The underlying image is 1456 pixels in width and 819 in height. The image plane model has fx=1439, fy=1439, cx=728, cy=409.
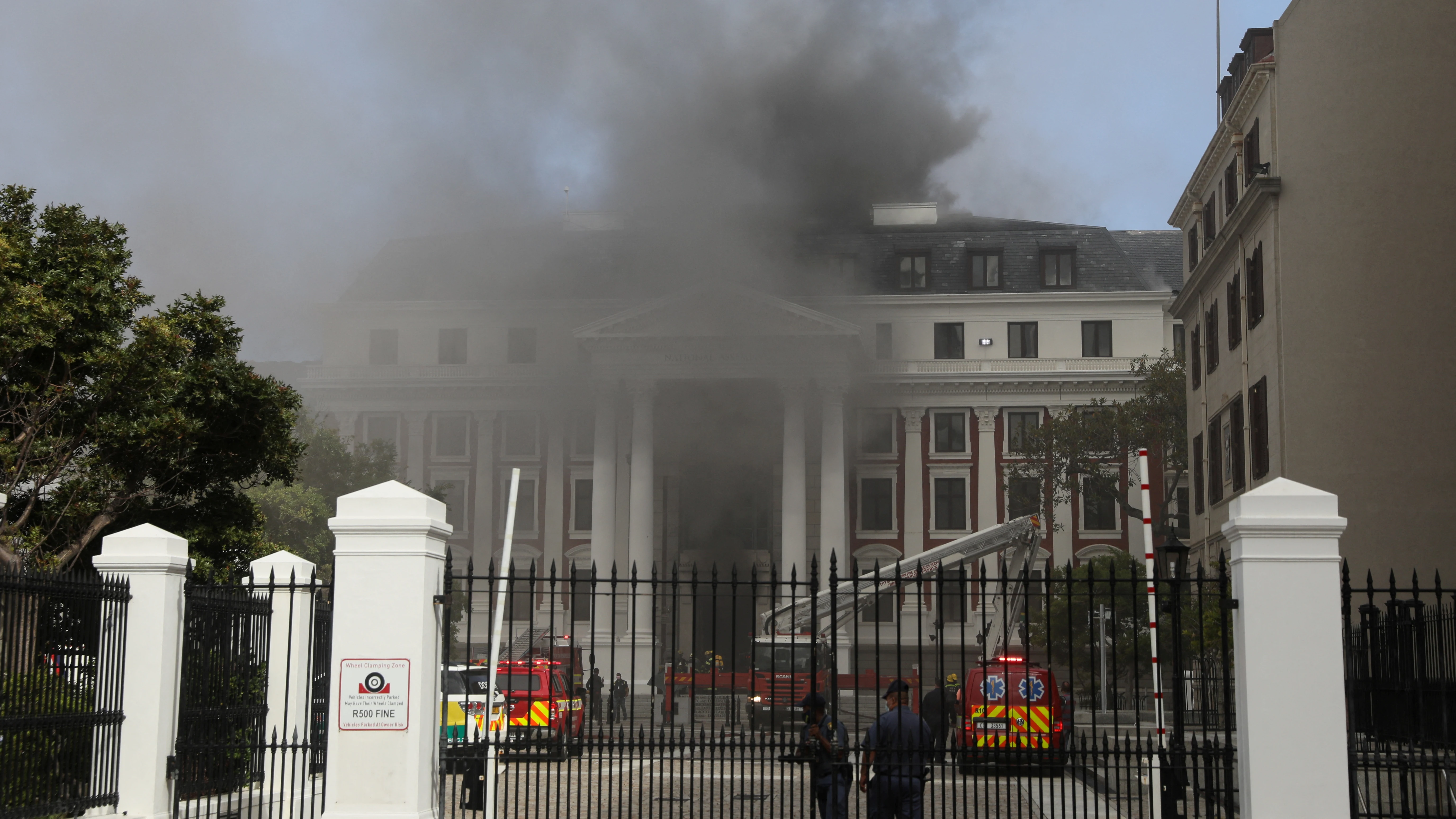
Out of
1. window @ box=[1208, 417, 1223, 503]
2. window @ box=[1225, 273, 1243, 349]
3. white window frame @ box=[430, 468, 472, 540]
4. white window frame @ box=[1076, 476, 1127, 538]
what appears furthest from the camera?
white window frame @ box=[430, 468, 472, 540]

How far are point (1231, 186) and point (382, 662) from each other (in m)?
27.6

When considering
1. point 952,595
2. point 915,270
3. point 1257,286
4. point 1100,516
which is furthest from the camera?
point 915,270

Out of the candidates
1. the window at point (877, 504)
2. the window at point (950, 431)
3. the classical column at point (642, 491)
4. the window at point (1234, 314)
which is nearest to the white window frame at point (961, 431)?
the window at point (950, 431)

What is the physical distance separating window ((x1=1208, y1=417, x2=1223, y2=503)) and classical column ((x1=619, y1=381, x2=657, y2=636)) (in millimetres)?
19447

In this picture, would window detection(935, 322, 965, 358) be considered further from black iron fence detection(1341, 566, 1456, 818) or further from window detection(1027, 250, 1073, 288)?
black iron fence detection(1341, 566, 1456, 818)

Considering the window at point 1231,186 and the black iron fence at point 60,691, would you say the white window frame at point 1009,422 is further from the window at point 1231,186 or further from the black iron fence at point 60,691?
the black iron fence at point 60,691

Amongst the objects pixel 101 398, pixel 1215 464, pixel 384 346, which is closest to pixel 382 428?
pixel 384 346

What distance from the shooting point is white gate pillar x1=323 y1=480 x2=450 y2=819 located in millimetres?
8719

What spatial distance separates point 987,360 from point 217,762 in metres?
46.8

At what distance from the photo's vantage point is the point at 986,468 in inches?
2156

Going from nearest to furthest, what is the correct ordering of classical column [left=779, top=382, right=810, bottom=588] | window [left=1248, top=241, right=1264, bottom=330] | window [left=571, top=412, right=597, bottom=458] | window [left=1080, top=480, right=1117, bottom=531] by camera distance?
window [left=1248, top=241, right=1264, bottom=330]
classical column [left=779, top=382, right=810, bottom=588]
window [left=1080, top=480, right=1117, bottom=531]
window [left=571, top=412, right=597, bottom=458]

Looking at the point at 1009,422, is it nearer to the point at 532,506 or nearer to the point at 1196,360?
the point at 1196,360

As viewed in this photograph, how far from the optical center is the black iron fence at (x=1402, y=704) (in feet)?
28.7

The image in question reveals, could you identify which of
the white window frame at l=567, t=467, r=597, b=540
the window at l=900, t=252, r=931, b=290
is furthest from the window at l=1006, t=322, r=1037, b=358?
the white window frame at l=567, t=467, r=597, b=540
